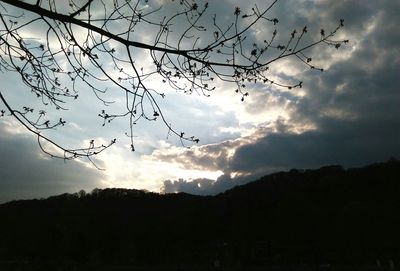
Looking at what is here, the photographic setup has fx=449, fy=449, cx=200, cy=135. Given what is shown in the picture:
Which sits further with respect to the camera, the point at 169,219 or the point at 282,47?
the point at 169,219

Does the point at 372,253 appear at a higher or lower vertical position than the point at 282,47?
lower

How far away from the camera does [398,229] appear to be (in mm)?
51188

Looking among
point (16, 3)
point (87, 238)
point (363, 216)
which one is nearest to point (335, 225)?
point (363, 216)

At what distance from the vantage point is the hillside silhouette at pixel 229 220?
5553cm

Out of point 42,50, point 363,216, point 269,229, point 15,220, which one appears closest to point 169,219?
point 269,229

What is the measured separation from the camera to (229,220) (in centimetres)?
8462

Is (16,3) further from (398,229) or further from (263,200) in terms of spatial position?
(263,200)

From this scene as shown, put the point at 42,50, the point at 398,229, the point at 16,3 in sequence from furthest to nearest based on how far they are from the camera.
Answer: the point at 398,229
the point at 42,50
the point at 16,3

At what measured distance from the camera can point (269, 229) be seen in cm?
7362

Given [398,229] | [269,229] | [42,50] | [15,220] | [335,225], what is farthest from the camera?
[15,220]

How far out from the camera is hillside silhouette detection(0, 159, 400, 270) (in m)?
55.5

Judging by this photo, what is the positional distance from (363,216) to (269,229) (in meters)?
20.3

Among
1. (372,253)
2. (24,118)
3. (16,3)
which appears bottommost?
(372,253)

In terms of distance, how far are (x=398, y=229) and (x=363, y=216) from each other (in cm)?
550
